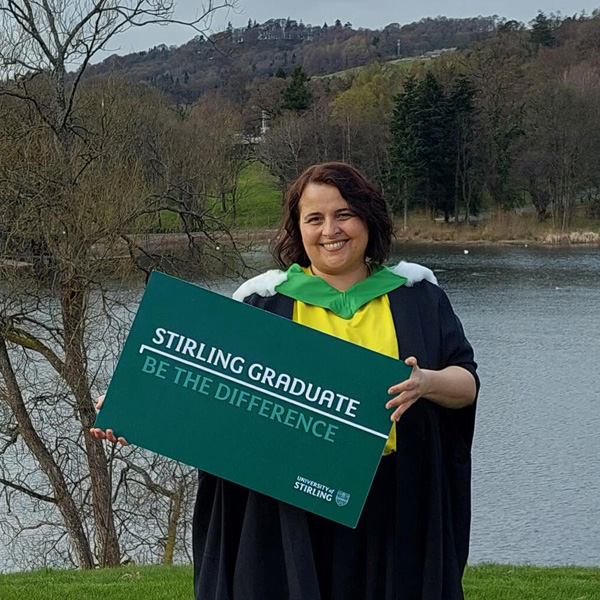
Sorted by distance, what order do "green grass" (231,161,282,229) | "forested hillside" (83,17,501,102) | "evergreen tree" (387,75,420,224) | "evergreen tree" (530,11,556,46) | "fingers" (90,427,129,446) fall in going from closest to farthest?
"fingers" (90,427,129,446) < "green grass" (231,161,282,229) < "evergreen tree" (387,75,420,224) < "forested hillside" (83,17,501,102) < "evergreen tree" (530,11,556,46)

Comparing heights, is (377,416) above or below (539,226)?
above

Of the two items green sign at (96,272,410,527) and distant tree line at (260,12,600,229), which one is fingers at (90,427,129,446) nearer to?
green sign at (96,272,410,527)

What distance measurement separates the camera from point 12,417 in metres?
12.7

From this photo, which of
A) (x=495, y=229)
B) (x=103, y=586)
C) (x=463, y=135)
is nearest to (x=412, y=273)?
(x=103, y=586)

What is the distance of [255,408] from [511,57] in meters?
67.8

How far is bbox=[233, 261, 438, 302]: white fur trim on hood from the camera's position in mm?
2717

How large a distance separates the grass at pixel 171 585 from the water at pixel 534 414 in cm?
397

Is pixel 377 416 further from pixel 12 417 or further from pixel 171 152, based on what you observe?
pixel 171 152

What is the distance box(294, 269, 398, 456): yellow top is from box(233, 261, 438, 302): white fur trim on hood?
0.26ft

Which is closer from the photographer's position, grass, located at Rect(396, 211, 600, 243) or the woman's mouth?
the woman's mouth

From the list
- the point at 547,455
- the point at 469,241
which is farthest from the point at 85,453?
the point at 469,241

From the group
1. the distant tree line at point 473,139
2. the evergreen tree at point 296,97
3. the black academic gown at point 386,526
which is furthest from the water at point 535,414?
the evergreen tree at point 296,97

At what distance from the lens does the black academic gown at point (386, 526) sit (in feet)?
8.54

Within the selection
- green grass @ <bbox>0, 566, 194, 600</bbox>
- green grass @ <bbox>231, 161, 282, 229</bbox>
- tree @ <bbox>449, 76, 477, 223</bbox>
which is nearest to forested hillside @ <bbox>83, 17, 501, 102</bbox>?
tree @ <bbox>449, 76, 477, 223</bbox>
